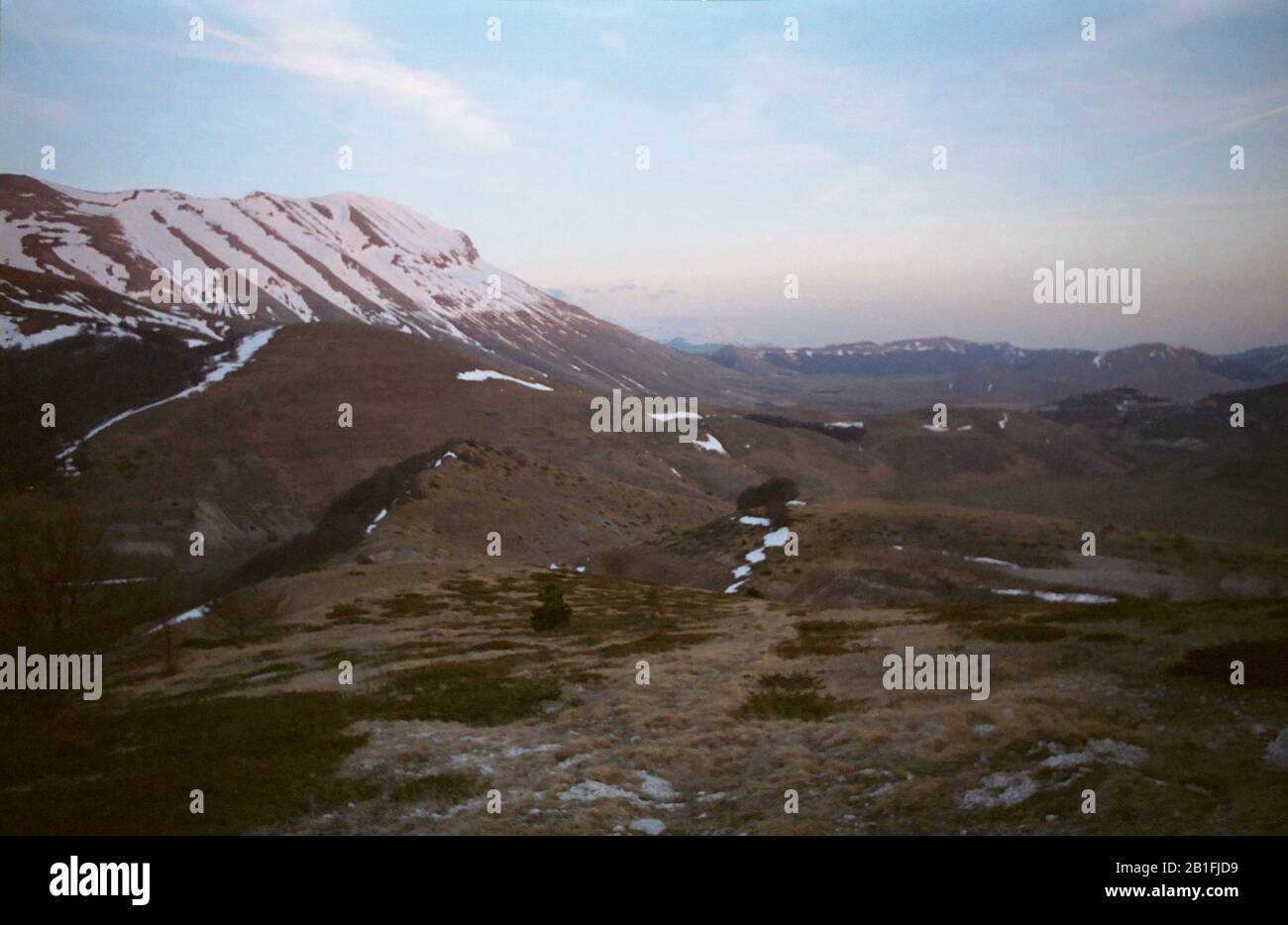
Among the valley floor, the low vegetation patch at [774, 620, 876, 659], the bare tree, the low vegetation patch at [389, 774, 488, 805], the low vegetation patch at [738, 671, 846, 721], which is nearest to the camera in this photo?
the valley floor

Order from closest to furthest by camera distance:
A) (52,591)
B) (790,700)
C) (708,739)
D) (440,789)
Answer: (440,789) < (708,739) < (790,700) < (52,591)

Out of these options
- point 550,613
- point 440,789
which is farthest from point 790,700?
point 550,613

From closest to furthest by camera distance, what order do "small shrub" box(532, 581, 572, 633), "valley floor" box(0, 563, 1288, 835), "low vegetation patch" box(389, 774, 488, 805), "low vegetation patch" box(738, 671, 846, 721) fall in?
"valley floor" box(0, 563, 1288, 835) < "low vegetation patch" box(389, 774, 488, 805) < "low vegetation patch" box(738, 671, 846, 721) < "small shrub" box(532, 581, 572, 633)

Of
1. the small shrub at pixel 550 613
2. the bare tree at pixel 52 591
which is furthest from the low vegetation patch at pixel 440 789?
the small shrub at pixel 550 613

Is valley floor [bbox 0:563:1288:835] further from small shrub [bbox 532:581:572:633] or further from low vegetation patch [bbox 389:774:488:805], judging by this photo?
small shrub [bbox 532:581:572:633]

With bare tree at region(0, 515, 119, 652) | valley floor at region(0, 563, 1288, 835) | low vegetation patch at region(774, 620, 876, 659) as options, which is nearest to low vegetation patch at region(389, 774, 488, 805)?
valley floor at region(0, 563, 1288, 835)

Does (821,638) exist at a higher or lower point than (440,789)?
lower

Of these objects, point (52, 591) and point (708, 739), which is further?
point (52, 591)

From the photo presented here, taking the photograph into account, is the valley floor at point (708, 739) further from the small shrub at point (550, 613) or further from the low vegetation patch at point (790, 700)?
the small shrub at point (550, 613)

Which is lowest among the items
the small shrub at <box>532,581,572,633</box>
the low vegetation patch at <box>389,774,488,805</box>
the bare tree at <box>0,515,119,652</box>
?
the small shrub at <box>532,581,572,633</box>

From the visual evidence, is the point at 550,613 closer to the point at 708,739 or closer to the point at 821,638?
the point at 821,638

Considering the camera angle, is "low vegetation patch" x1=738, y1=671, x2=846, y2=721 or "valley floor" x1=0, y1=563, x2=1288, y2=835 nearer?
"valley floor" x1=0, y1=563, x2=1288, y2=835

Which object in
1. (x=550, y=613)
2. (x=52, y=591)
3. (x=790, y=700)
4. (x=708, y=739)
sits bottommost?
(x=550, y=613)
